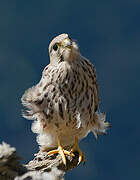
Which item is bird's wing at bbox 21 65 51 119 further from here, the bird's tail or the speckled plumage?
the bird's tail

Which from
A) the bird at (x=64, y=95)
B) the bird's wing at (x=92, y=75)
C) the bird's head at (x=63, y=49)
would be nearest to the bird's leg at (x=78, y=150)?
the bird at (x=64, y=95)

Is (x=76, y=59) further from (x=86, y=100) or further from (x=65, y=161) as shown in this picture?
(x=65, y=161)

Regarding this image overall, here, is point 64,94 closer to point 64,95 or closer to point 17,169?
point 64,95

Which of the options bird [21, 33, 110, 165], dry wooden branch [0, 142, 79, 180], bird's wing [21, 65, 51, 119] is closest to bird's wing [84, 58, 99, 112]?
bird [21, 33, 110, 165]

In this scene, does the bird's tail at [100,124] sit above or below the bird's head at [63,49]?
below

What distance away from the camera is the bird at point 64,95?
2811 mm

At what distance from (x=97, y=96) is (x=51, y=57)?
49 centimetres

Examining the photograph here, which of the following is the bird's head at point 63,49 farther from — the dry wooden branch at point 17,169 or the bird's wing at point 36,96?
the dry wooden branch at point 17,169

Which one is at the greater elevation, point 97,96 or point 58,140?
point 97,96

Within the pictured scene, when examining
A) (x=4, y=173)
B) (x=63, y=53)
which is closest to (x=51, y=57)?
(x=63, y=53)

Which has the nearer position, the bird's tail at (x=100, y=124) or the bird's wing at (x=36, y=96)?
the bird's wing at (x=36, y=96)

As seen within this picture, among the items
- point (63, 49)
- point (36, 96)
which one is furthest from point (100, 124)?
point (63, 49)

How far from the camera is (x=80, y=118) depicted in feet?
9.32

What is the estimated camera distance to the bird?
2.81 metres
